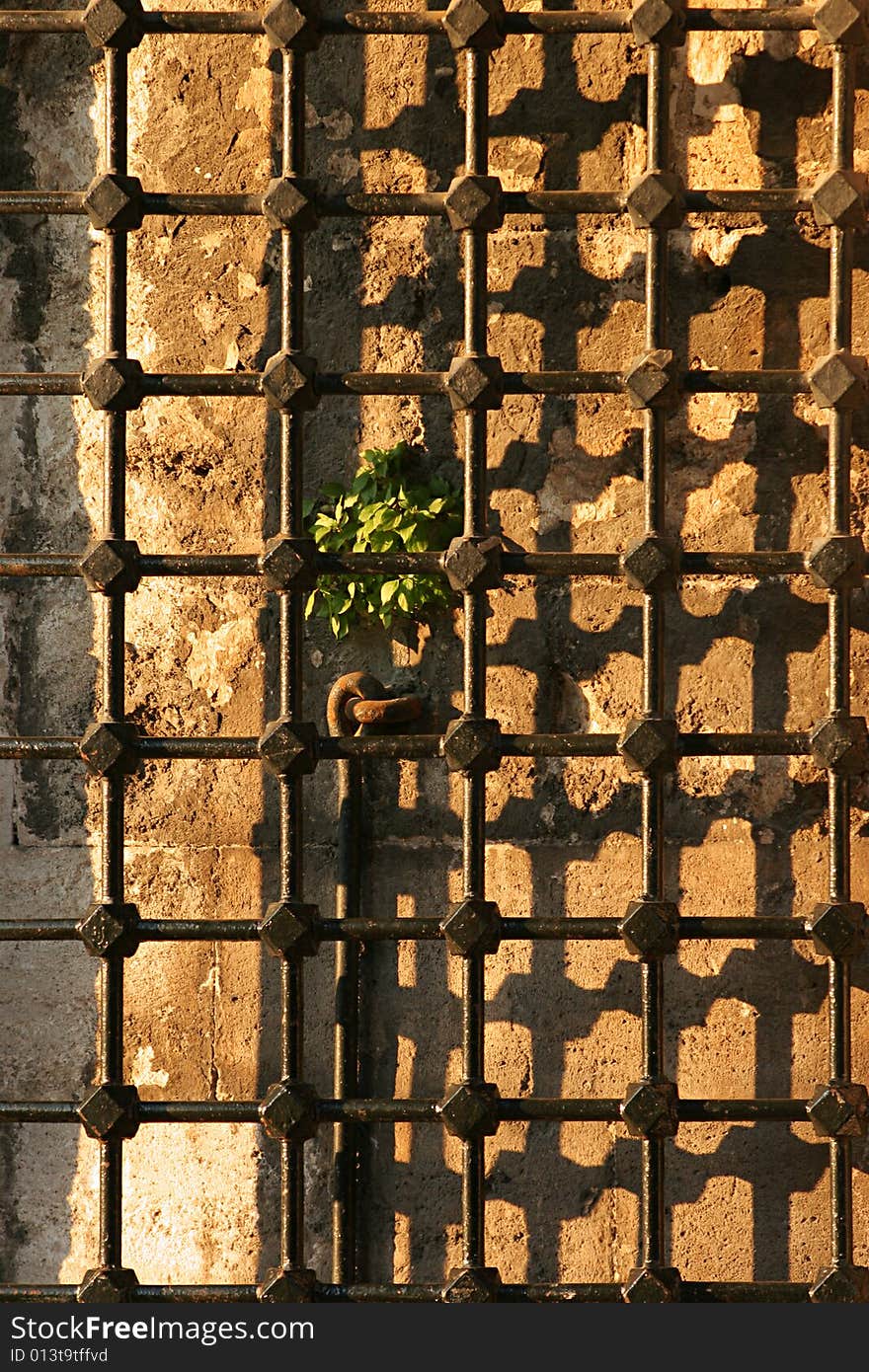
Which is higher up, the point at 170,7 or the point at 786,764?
the point at 170,7

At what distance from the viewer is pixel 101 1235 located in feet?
7.37

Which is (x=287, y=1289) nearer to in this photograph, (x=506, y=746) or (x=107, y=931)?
(x=107, y=931)

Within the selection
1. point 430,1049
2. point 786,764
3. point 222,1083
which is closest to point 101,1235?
point 222,1083

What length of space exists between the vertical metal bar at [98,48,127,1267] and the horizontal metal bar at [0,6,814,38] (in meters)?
0.11

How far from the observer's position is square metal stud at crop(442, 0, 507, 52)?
7.29 feet

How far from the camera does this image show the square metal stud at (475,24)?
2223mm

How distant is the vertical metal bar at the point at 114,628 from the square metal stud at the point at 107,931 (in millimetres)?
14

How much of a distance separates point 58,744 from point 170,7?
1.36 meters

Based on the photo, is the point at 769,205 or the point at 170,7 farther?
the point at 170,7

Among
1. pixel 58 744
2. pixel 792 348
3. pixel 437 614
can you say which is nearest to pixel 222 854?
pixel 58 744

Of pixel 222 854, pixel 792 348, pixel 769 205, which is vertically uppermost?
pixel 769 205

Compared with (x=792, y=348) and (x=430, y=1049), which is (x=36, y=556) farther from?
(x=792, y=348)

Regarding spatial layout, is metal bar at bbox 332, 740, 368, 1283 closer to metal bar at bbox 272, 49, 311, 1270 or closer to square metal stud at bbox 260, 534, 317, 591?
metal bar at bbox 272, 49, 311, 1270

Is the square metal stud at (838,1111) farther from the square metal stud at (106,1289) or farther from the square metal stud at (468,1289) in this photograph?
the square metal stud at (106,1289)
